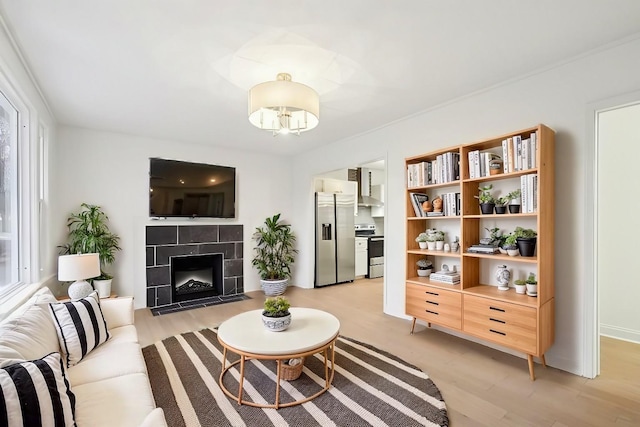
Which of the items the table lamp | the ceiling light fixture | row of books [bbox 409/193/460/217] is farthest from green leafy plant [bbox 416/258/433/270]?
the table lamp

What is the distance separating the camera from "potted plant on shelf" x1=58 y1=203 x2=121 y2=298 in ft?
12.4

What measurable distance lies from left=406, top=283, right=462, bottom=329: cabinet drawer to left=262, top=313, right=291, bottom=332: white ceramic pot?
1522 millimetres

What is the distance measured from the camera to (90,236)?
149 inches

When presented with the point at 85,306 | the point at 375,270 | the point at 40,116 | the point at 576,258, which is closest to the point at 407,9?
the point at 576,258

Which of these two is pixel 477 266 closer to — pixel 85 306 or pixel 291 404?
pixel 291 404

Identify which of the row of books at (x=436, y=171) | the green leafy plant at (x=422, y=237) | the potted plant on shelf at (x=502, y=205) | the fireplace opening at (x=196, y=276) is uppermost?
the row of books at (x=436, y=171)

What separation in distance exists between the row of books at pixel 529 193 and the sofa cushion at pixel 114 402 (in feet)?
9.09

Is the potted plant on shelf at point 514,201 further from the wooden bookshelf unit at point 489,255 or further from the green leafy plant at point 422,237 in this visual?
the green leafy plant at point 422,237

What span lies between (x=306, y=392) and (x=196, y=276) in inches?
135

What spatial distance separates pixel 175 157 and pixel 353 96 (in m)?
3.00

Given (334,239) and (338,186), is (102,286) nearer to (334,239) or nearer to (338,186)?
(334,239)

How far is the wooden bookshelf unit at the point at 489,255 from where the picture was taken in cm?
236

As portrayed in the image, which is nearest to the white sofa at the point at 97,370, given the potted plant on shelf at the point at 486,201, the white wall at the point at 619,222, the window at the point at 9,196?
the window at the point at 9,196

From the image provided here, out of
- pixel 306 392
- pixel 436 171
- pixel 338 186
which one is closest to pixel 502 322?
pixel 436 171
